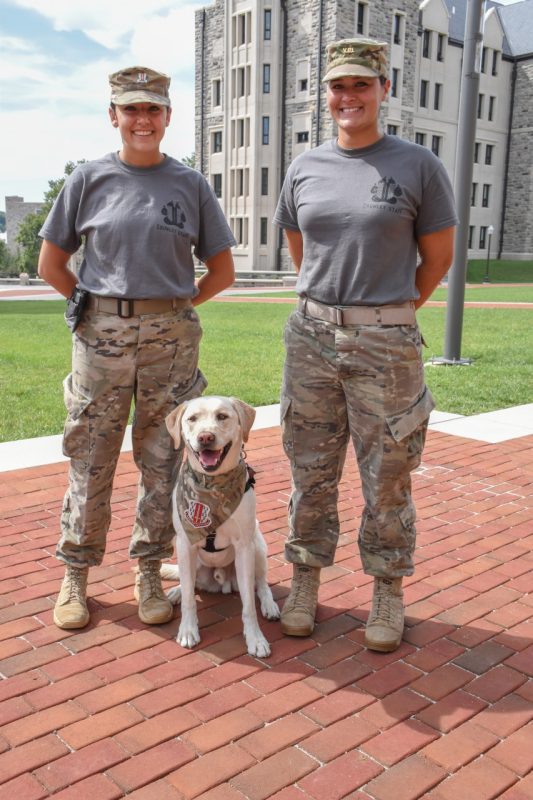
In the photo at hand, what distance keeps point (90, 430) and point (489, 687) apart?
215cm

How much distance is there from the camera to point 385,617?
3.52 m

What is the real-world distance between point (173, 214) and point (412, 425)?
1476 mm

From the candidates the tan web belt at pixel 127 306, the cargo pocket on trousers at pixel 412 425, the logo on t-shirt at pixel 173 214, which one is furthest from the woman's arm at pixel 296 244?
the cargo pocket on trousers at pixel 412 425

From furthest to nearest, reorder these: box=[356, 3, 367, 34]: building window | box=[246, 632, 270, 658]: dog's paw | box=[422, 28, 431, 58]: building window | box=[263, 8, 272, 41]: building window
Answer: box=[422, 28, 431, 58]: building window, box=[263, 8, 272, 41]: building window, box=[356, 3, 367, 34]: building window, box=[246, 632, 270, 658]: dog's paw

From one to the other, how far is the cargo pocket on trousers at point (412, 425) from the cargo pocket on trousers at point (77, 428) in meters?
1.45

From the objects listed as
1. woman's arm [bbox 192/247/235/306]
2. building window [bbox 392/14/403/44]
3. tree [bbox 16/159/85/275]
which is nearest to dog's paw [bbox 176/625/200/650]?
woman's arm [bbox 192/247/235/306]

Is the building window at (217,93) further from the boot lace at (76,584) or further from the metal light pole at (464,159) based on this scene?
the boot lace at (76,584)

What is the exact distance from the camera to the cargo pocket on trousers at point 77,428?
141 inches

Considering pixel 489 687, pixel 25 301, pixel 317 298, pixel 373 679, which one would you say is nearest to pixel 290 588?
pixel 373 679

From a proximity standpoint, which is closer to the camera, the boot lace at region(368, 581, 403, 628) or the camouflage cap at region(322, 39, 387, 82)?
the camouflage cap at region(322, 39, 387, 82)

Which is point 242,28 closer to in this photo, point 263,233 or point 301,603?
point 263,233

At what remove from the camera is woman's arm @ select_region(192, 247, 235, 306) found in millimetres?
3879

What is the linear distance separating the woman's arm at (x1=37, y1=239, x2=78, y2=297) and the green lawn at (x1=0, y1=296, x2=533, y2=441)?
371 cm

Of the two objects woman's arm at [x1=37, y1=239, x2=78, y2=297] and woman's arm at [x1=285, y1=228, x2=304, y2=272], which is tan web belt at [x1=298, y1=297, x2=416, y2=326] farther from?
woman's arm at [x1=37, y1=239, x2=78, y2=297]
